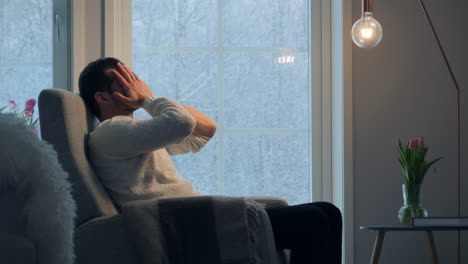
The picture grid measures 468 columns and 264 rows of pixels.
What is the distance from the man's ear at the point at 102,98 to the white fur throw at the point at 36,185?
3.77 ft

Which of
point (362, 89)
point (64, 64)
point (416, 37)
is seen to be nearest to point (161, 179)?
point (64, 64)

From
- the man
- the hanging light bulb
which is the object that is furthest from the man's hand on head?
the hanging light bulb

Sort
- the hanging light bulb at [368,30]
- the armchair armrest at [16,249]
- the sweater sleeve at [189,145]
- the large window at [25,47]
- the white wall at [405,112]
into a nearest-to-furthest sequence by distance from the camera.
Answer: the armchair armrest at [16,249] < the sweater sleeve at [189,145] < the hanging light bulb at [368,30] < the large window at [25,47] < the white wall at [405,112]

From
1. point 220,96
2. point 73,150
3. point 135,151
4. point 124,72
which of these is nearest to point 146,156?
point 135,151

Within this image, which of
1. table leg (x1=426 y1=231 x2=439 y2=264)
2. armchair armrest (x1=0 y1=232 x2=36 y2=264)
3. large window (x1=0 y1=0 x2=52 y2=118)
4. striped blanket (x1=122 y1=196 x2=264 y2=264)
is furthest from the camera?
large window (x1=0 y1=0 x2=52 y2=118)

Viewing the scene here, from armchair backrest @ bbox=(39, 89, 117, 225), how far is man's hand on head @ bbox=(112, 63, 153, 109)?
0.26 metres

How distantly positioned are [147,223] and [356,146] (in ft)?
7.18

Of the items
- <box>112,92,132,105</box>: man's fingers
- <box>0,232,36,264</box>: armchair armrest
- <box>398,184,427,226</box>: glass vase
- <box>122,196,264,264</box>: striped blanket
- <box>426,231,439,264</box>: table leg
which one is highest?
<box>112,92,132,105</box>: man's fingers

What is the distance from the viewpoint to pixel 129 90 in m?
2.22

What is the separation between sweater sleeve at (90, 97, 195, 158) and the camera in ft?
6.42

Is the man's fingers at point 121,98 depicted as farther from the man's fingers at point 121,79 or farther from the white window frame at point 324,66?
the white window frame at point 324,66

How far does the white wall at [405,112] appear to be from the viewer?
3.71m

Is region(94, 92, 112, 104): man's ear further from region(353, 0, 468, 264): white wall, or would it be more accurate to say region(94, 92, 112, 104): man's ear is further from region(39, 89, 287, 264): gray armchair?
region(353, 0, 468, 264): white wall

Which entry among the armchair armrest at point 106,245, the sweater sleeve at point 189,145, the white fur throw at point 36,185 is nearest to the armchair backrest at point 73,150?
the armchair armrest at point 106,245
